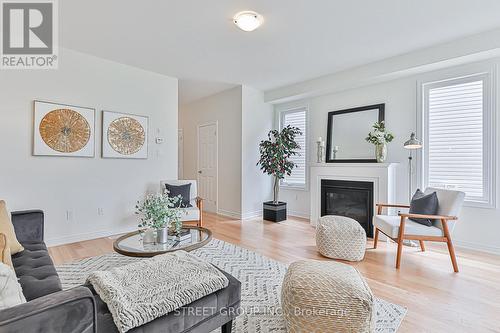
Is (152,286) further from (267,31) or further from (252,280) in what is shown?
(267,31)

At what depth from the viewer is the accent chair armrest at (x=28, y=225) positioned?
2.25 m

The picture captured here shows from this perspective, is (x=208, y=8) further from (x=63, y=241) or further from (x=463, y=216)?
(x=463, y=216)

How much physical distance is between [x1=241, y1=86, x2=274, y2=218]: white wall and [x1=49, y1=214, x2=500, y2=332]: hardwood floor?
3.38 ft

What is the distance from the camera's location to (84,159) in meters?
3.71

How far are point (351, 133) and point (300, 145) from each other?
1.16 metres

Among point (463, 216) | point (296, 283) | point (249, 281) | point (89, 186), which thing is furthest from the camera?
point (89, 186)

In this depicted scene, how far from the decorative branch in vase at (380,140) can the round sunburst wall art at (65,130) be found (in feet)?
14.0

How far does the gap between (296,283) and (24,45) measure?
395 centimetres

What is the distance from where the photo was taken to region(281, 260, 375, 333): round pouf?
1485 mm

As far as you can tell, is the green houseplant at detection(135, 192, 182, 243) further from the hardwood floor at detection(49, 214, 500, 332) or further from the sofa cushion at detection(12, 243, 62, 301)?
the hardwood floor at detection(49, 214, 500, 332)

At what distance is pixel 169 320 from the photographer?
121cm

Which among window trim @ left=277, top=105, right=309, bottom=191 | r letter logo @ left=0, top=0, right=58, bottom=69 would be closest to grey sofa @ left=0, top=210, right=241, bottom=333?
r letter logo @ left=0, top=0, right=58, bottom=69

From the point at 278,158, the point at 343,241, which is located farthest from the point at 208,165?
the point at 343,241

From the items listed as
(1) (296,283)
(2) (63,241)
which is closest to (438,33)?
(1) (296,283)
